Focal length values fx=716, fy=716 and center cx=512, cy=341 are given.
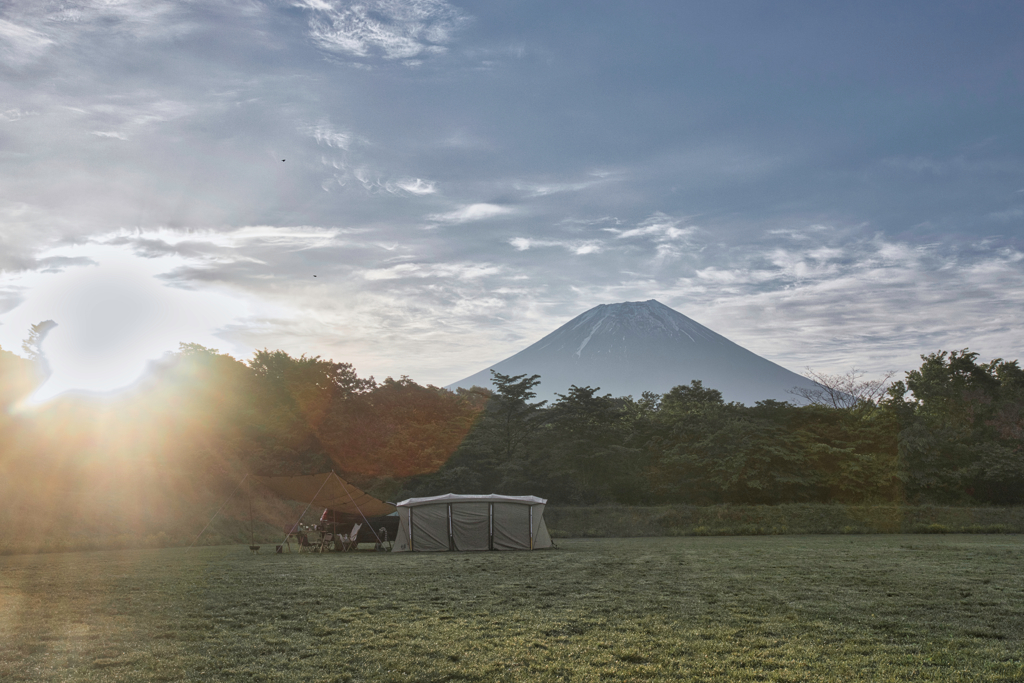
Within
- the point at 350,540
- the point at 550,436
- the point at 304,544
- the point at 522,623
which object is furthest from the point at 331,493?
the point at 550,436

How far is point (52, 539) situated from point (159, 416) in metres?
15.8

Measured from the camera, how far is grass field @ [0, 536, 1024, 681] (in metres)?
5.66

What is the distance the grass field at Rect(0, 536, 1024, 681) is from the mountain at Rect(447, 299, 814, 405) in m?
122

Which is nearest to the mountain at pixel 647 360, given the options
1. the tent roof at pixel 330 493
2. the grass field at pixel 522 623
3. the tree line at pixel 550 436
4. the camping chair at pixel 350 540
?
the tree line at pixel 550 436

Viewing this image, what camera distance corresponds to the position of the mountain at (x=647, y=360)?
143 metres

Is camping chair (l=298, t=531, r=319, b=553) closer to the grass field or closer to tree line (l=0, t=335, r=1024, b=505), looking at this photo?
the grass field

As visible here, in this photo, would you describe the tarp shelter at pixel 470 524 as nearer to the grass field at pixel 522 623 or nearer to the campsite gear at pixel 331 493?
the campsite gear at pixel 331 493

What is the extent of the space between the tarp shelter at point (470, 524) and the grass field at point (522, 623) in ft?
20.3

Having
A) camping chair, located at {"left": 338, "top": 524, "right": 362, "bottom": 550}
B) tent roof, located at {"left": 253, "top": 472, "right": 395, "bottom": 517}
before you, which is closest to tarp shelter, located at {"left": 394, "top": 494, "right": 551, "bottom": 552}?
camping chair, located at {"left": 338, "top": 524, "right": 362, "bottom": 550}

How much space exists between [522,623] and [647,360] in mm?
147119

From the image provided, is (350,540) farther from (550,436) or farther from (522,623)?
(550,436)

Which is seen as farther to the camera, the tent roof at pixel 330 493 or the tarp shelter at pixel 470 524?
the tent roof at pixel 330 493

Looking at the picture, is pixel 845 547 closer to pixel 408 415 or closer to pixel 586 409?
pixel 586 409

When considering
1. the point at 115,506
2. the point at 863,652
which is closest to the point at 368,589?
the point at 863,652
